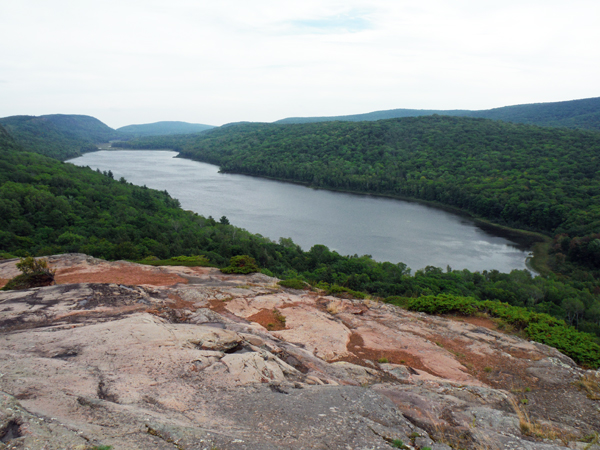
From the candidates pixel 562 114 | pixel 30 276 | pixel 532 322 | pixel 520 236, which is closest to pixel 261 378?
pixel 30 276

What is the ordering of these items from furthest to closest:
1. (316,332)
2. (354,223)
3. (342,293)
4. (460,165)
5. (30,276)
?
(460,165)
(354,223)
(342,293)
(30,276)
(316,332)

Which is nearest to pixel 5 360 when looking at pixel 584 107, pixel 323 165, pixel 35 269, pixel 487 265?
pixel 35 269

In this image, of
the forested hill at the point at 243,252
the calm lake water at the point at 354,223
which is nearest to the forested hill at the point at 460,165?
the calm lake water at the point at 354,223

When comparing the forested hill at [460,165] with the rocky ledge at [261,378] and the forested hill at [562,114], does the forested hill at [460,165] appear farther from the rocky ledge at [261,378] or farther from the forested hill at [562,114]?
the forested hill at [562,114]

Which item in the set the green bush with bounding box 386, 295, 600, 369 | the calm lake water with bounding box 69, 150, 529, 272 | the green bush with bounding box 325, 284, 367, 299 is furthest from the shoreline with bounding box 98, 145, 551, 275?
the green bush with bounding box 325, 284, 367, 299

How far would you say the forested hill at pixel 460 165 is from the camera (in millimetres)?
59719

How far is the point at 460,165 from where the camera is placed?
89.1m

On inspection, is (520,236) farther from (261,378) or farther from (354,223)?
(261,378)

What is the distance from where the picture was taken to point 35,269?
46.2 feet

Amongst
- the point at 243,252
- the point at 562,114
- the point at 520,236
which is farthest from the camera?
the point at 562,114

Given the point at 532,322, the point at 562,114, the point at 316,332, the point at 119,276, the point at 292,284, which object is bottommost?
the point at 532,322

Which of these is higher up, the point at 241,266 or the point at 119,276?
the point at 119,276

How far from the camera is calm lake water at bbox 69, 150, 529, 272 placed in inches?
1884

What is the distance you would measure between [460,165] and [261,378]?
9332 cm
